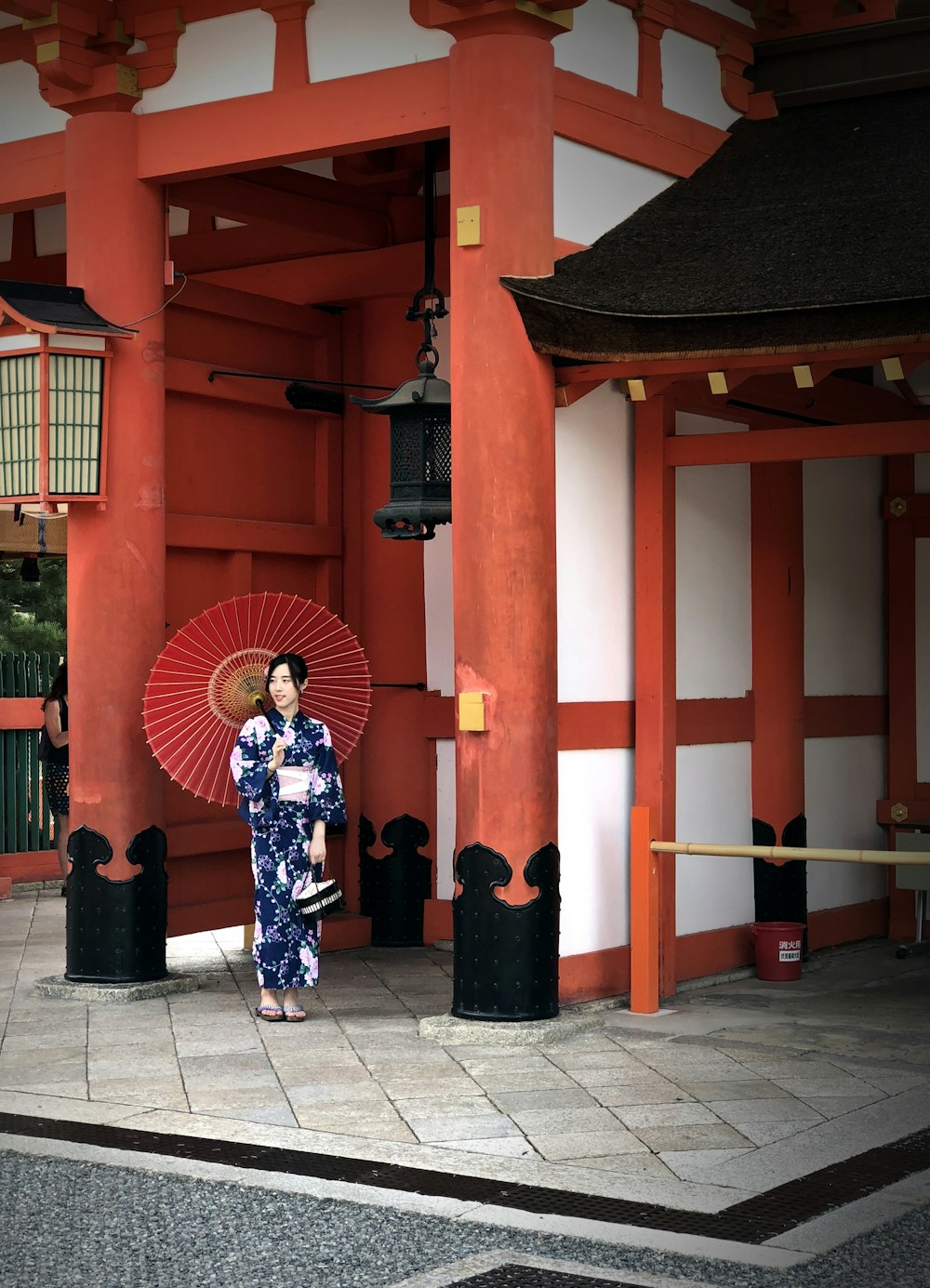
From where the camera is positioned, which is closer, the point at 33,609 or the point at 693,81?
the point at 693,81

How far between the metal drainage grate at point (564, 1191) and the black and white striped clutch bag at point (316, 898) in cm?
194

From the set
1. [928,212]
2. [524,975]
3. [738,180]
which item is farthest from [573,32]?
[524,975]

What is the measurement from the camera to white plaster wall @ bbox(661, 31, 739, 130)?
8273 mm

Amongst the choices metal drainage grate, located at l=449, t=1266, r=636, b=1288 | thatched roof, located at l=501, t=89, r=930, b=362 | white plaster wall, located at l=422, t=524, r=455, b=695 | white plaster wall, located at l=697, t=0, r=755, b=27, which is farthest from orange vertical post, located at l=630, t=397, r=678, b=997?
metal drainage grate, located at l=449, t=1266, r=636, b=1288

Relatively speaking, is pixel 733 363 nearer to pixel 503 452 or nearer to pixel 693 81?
pixel 503 452

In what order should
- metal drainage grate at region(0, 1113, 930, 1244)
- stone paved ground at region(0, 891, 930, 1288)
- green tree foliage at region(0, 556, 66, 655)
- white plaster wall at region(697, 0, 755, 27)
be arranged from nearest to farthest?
metal drainage grate at region(0, 1113, 930, 1244) → stone paved ground at region(0, 891, 930, 1288) → white plaster wall at region(697, 0, 755, 27) → green tree foliage at region(0, 556, 66, 655)

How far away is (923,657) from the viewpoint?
9945 millimetres

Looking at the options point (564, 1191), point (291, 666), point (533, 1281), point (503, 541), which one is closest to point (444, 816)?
point (291, 666)

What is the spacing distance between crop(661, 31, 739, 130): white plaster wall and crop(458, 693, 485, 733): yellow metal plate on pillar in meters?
3.06

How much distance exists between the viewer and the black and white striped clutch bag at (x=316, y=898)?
25.1 ft

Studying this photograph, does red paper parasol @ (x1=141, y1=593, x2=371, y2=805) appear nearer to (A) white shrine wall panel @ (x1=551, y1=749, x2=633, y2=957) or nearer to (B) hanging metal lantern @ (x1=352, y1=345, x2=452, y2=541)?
(B) hanging metal lantern @ (x1=352, y1=345, x2=452, y2=541)

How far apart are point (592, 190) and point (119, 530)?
8.74 feet

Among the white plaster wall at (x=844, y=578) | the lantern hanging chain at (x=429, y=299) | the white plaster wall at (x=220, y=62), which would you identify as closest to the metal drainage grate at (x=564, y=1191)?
the lantern hanging chain at (x=429, y=299)

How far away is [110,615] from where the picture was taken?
8.21 meters
